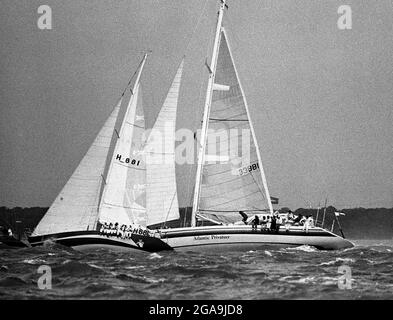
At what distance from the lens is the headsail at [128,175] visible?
29766 mm

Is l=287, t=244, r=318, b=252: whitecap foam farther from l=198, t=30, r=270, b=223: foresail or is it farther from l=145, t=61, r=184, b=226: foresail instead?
l=145, t=61, r=184, b=226: foresail

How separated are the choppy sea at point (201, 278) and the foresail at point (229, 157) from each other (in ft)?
23.3

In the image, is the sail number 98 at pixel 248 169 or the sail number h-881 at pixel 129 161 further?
the sail number 98 at pixel 248 169

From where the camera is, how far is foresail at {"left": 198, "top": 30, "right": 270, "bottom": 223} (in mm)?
31062

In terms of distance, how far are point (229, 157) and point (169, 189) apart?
145 inches

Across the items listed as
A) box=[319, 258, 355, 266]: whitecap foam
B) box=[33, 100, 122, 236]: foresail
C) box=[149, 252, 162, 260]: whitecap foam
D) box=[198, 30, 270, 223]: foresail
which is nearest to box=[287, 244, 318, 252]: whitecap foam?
box=[198, 30, 270, 223]: foresail

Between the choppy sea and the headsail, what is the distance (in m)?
5.68

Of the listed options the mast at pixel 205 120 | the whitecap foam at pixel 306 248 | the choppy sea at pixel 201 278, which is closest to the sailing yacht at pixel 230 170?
the mast at pixel 205 120

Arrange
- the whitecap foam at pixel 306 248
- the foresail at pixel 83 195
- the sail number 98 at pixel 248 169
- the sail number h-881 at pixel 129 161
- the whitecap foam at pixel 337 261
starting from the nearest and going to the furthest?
the whitecap foam at pixel 337 261 → the whitecap foam at pixel 306 248 → the foresail at pixel 83 195 → the sail number h-881 at pixel 129 161 → the sail number 98 at pixel 248 169

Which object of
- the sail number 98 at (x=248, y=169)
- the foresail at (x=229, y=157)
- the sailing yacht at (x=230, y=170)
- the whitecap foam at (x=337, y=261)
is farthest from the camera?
the sail number 98 at (x=248, y=169)

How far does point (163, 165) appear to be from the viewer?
101 feet

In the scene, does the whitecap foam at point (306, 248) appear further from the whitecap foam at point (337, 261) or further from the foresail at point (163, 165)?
the foresail at point (163, 165)

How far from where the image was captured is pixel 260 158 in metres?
32.3
